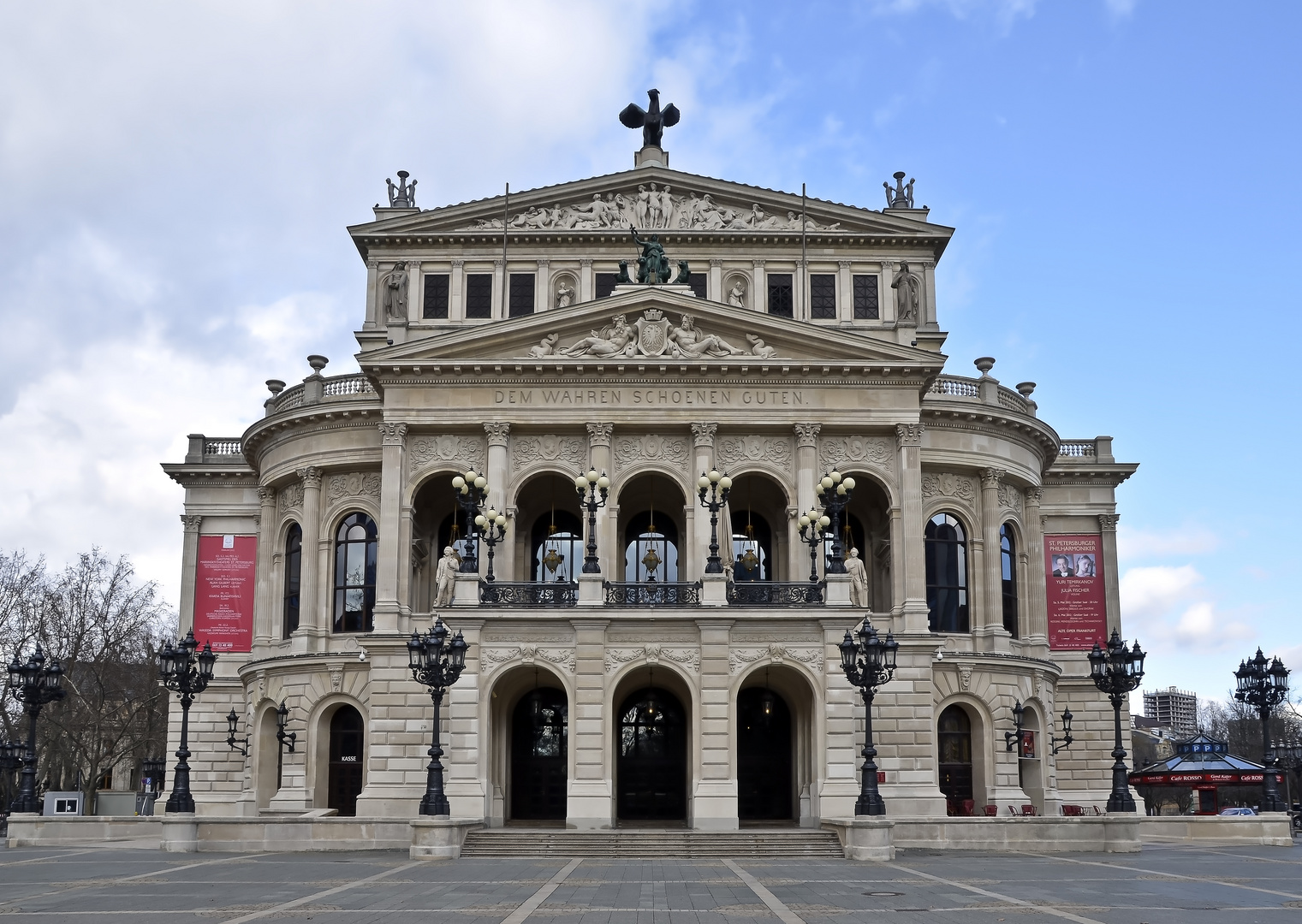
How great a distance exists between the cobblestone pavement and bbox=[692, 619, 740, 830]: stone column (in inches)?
207

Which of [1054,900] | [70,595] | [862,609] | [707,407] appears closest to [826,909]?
[1054,900]

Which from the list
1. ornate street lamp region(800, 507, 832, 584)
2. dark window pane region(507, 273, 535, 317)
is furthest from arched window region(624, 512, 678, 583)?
dark window pane region(507, 273, 535, 317)

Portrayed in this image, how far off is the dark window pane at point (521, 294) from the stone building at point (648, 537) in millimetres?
84

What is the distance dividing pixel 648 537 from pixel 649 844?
1722 centimetres

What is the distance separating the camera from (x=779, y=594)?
40469 millimetres

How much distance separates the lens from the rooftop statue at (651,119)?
57.2 metres

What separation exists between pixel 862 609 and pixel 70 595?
4668cm

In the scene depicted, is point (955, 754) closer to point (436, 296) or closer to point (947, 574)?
point (947, 574)

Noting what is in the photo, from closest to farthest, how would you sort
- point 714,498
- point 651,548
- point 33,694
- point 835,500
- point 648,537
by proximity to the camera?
point 33,694, point 835,500, point 714,498, point 651,548, point 648,537

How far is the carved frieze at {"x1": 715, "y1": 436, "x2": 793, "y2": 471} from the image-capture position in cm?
4619

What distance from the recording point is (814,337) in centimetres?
4566

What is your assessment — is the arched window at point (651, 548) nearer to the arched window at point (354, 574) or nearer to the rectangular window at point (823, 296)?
the arched window at point (354, 574)

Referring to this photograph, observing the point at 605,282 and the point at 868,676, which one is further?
the point at 605,282

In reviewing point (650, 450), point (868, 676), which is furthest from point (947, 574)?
point (868, 676)
